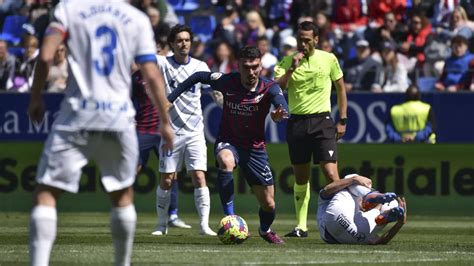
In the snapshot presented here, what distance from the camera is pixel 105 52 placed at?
29.4 ft

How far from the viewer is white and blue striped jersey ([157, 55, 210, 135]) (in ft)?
52.4

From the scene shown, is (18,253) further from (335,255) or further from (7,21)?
(7,21)

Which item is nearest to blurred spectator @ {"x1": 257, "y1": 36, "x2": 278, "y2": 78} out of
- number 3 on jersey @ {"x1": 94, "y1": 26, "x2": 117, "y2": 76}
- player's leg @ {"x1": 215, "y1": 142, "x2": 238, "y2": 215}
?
player's leg @ {"x1": 215, "y1": 142, "x2": 238, "y2": 215}

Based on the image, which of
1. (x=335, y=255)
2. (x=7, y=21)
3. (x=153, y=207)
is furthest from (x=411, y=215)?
(x=7, y=21)

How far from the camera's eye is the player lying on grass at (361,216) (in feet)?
45.5

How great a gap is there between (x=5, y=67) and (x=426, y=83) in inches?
313

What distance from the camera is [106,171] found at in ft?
29.8

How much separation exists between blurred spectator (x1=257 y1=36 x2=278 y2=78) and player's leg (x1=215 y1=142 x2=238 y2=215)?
980 centimetres

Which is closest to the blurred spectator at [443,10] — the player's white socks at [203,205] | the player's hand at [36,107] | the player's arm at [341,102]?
the player's arm at [341,102]

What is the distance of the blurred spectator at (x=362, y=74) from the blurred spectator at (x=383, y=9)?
2589 millimetres

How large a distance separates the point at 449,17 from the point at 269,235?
1378 centimetres

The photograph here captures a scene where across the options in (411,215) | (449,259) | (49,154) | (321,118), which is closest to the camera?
(49,154)

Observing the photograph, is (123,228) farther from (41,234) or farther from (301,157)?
A: (301,157)

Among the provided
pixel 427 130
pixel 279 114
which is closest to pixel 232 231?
pixel 279 114
